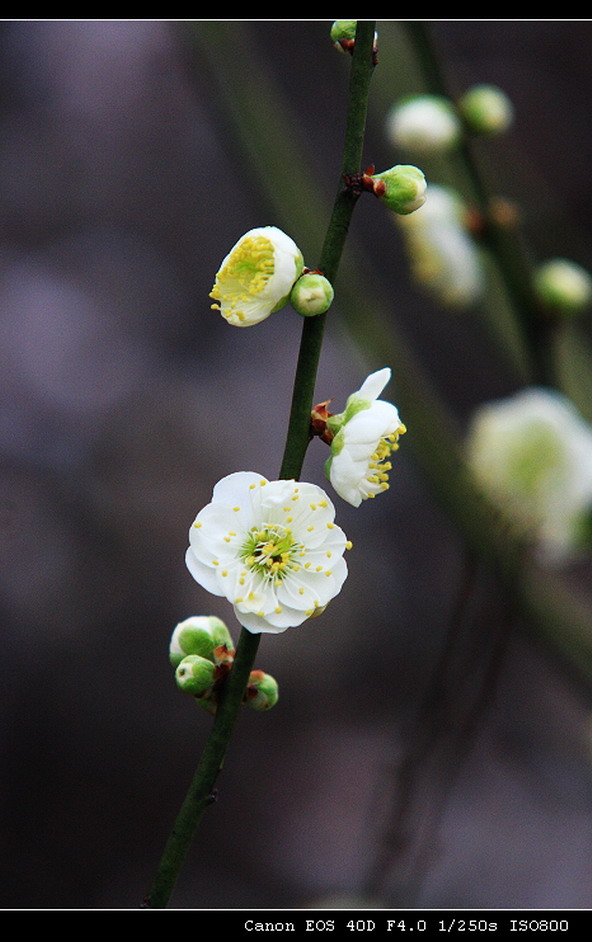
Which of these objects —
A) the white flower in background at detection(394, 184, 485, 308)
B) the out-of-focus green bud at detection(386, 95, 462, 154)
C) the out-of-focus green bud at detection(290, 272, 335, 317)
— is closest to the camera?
the out-of-focus green bud at detection(290, 272, 335, 317)

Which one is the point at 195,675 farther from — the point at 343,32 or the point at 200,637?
the point at 343,32

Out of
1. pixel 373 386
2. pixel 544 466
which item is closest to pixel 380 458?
pixel 373 386

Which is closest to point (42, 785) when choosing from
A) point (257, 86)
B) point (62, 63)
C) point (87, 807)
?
point (87, 807)

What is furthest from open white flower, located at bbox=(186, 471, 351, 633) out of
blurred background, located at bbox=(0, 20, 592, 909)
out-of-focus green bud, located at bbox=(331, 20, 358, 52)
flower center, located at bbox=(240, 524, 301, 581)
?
blurred background, located at bbox=(0, 20, 592, 909)

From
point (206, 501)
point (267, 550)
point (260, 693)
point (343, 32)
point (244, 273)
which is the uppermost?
point (343, 32)

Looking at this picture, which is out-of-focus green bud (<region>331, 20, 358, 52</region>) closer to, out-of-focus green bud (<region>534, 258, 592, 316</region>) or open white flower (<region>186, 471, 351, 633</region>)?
open white flower (<region>186, 471, 351, 633</region>)
